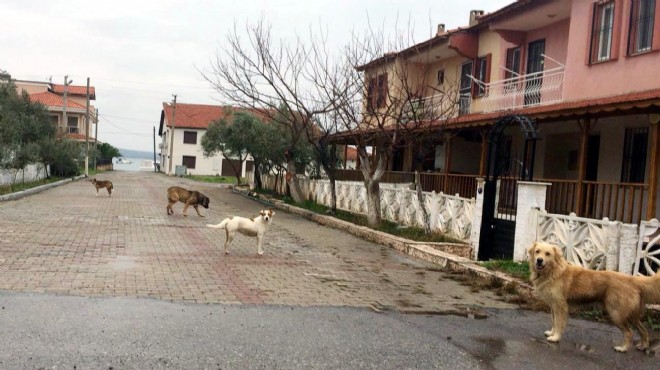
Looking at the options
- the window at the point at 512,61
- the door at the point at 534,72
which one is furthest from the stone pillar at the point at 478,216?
the window at the point at 512,61

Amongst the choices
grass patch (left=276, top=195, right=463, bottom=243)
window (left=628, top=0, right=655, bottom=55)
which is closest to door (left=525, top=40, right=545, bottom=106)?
window (left=628, top=0, right=655, bottom=55)

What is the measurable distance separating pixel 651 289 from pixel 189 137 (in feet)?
219

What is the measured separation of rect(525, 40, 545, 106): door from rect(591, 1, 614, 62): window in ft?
7.15

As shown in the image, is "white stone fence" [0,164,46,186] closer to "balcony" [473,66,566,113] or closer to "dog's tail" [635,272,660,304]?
"balcony" [473,66,566,113]

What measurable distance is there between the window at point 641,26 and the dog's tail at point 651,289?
8624mm

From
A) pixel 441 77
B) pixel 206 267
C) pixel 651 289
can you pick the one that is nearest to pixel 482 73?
pixel 441 77

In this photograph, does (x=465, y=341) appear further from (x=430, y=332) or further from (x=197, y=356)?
(x=197, y=356)

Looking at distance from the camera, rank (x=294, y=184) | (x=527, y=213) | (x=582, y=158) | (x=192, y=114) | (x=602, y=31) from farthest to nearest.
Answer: (x=192, y=114) → (x=294, y=184) → (x=602, y=31) → (x=582, y=158) → (x=527, y=213)

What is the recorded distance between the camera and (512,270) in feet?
32.3

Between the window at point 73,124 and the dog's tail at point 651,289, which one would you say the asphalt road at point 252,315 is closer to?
the dog's tail at point 651,289

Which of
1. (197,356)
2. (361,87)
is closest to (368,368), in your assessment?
(197,356)

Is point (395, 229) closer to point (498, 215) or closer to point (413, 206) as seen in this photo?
point (413, 206)

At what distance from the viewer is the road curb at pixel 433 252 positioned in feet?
29.9

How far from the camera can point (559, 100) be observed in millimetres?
15867
